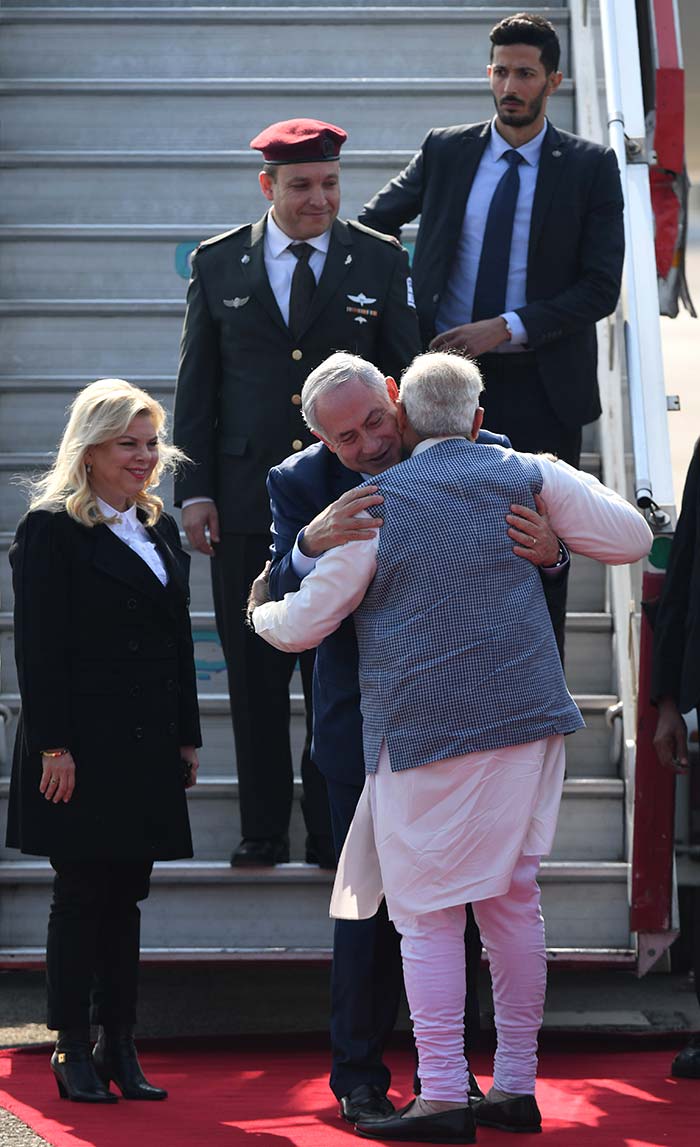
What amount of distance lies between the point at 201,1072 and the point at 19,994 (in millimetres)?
1063

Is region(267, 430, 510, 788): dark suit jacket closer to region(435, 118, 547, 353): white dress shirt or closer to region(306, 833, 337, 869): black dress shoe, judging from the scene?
region(306, 833, 337, 869): black dress shoe

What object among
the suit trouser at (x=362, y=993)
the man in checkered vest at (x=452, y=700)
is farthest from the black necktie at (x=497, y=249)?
the suit trouser at (x=362, y=993)

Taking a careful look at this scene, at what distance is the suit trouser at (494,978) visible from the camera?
318 cm

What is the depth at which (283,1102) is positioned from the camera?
3.60 m

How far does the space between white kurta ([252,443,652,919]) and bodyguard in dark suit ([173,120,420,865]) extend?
3.61 feet

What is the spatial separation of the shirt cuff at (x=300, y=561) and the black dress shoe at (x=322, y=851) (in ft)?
4.35

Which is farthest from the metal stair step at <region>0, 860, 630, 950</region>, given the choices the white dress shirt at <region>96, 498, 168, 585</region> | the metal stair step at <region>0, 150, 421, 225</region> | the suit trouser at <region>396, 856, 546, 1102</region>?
the metal stair step at <region>0, 150, 421, 225</region>

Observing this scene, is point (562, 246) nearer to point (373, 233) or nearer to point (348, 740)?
point (373, 233)

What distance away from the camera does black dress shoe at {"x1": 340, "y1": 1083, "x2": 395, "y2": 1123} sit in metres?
3.33

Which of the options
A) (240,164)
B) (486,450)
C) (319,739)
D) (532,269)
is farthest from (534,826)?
(240,164)

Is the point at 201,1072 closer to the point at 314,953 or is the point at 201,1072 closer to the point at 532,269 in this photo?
the point at 314,953

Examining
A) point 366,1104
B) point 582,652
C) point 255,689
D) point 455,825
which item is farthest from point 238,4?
point 366,1104

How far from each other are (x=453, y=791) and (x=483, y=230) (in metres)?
1.81

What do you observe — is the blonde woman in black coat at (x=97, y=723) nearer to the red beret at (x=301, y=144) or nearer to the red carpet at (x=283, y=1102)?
the red carpet at (x=283, y=1102)
